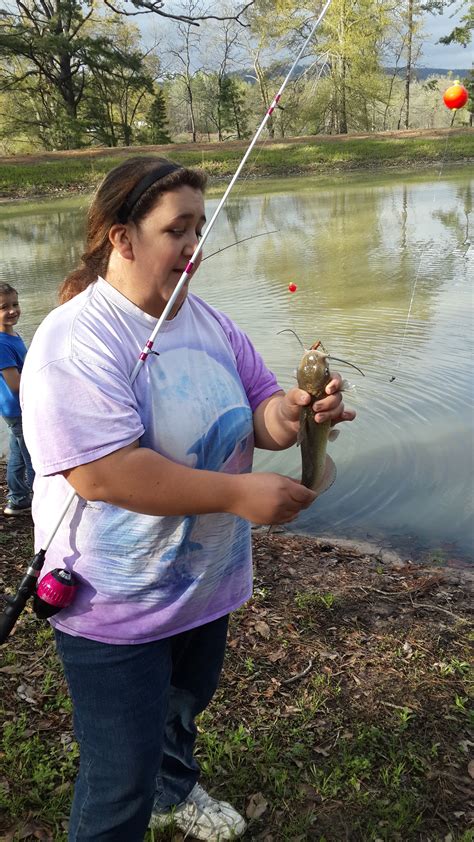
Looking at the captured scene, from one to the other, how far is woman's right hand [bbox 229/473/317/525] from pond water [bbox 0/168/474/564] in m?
3.22

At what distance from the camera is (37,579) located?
1912 mm

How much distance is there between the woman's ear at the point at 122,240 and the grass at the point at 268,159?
3653 centimetres

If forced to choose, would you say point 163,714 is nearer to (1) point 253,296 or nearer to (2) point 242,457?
(2) point 242,457

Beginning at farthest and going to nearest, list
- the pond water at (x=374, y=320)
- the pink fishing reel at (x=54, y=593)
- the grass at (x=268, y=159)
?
the grass at (x=268, y=159)
the pond water at (x=374, y=320)
the pink fishing reel at (x=54, y=593)

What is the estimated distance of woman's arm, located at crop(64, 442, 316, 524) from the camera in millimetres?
1591

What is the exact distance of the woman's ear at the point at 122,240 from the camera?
1.79 m

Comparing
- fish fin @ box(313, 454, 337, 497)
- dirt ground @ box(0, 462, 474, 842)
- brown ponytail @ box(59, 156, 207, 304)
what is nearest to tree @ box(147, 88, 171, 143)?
dirt ground @ box(0, 462, 474, 842)

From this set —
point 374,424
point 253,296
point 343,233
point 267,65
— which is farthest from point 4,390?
point 267,65

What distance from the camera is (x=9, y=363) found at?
495 cm

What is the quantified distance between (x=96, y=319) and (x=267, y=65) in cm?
6177

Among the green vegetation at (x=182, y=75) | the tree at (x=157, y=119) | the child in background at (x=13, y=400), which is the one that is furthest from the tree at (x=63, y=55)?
the child in background at (x=13, y=400)

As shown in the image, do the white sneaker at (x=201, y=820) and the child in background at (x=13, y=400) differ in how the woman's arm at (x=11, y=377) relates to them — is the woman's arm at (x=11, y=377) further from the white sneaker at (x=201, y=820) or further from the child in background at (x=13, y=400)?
the white sneaker at (x=201, y=820)

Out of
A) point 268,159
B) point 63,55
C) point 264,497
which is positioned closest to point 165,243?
point 264,497

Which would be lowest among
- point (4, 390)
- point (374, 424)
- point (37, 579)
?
point (374, 424)
